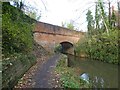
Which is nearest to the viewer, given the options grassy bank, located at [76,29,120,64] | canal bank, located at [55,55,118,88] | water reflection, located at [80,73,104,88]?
canal bank, located at [55,55,118,88]

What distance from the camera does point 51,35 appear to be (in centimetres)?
2317

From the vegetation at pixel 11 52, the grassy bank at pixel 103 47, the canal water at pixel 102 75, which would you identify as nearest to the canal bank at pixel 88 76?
the canal water at pixel 102 75

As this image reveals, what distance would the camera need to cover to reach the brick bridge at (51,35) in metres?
21.4

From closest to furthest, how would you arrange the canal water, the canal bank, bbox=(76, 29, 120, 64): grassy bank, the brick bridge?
the canal bank → the canal water → bbox=(76, 29, 120, 64): grassy bank → the brick bridge

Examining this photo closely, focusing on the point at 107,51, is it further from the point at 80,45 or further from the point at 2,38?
the point at 2,38

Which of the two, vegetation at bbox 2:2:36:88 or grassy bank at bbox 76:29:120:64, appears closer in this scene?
vegetation at bbox 2:2:36:88

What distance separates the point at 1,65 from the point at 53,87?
1.87 m

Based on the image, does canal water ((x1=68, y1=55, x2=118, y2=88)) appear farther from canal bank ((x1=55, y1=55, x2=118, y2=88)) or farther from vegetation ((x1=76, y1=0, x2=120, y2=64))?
vegetation ((x1=76, y1=0, x2=120, y2=64))

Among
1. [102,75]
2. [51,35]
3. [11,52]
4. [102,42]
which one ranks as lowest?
[102,75]

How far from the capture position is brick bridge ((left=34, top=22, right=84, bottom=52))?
21.4 m

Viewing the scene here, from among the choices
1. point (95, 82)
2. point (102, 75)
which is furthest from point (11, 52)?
point (102, 75)

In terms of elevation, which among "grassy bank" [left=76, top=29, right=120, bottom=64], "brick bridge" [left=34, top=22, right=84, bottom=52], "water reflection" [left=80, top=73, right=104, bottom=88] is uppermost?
"brick bridge" [left=34, top=22, right=84, bottom=52]

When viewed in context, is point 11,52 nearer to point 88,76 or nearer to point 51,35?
point 88,76

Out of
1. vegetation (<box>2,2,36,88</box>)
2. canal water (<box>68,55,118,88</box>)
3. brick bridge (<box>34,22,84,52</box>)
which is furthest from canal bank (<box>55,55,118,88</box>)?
brick bridge (<box>34,22,84,52</box>)
